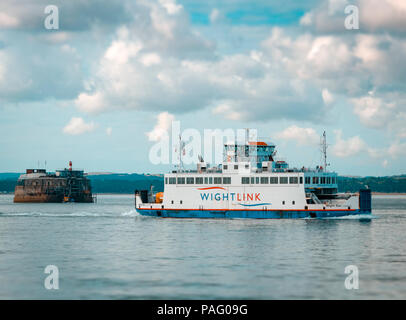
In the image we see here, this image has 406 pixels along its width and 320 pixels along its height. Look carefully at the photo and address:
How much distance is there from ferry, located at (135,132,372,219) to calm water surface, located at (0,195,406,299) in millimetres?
5846

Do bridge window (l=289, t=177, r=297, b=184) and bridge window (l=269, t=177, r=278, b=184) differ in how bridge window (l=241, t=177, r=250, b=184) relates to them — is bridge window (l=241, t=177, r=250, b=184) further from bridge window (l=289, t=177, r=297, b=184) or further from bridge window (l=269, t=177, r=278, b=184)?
bridge window (l=289, t=177, r=297, b=184)

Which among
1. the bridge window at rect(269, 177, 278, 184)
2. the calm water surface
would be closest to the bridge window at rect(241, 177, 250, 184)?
the bridge window at rect(269, 177, 278, 184)

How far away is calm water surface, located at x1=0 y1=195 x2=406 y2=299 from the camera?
31047 mm

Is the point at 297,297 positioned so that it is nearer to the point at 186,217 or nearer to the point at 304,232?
the point at 304,232

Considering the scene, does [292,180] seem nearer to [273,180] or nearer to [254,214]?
[273,180]

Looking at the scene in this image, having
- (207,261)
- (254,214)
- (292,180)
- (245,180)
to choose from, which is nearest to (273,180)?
(292,180)

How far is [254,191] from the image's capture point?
247 feet

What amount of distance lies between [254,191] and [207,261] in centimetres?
3468

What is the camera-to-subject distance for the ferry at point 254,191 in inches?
2911

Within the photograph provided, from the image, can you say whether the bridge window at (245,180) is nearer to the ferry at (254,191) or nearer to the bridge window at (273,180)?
the ferry at (254,191)

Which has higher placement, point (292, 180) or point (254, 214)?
point (292, 180)

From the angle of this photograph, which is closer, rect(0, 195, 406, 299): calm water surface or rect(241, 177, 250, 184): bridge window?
rect(0, 195, 406, 299): calm water surface

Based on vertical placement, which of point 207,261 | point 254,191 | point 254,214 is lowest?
point 207,261
